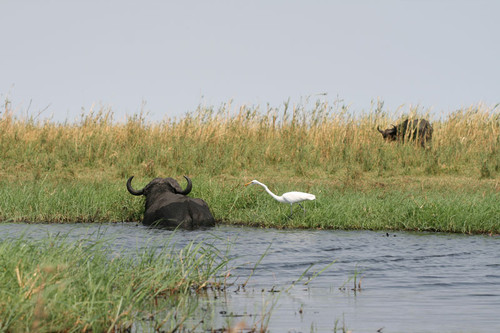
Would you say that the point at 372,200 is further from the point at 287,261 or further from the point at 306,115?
the point at 306,115

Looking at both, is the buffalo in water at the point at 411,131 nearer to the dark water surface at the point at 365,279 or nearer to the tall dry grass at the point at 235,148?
the tall dry grass at the point at 235,148

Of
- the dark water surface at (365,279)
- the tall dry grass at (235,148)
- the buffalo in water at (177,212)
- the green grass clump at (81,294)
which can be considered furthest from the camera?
the tall dry grass at (235,148)

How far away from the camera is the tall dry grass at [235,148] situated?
17516 millimetres

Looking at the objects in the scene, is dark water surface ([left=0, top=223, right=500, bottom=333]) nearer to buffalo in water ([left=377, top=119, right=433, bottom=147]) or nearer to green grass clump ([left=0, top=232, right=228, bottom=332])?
green grass clump ([left=0, top=232, right=228, bottom=332])

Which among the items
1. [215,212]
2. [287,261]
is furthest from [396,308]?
[215,212]

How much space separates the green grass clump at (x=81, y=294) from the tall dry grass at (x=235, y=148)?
408 inches

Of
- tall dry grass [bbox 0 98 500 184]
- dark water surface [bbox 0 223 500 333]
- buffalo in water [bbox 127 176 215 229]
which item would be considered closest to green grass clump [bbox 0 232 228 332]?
dark water surface [bbox 0 223 500 333]

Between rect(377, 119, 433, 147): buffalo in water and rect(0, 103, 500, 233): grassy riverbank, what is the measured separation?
1.14ft

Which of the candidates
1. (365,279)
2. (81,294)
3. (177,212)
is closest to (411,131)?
(177,212)

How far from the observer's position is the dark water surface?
570 centimetres

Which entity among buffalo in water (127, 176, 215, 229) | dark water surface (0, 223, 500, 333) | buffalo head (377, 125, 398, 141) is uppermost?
buffalo head (377, 125, 398, 141)

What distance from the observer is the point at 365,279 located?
7.64 metres

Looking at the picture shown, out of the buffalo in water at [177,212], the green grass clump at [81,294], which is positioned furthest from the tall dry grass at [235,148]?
the green grass clump at [81,294]

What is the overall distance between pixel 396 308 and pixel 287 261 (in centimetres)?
263
